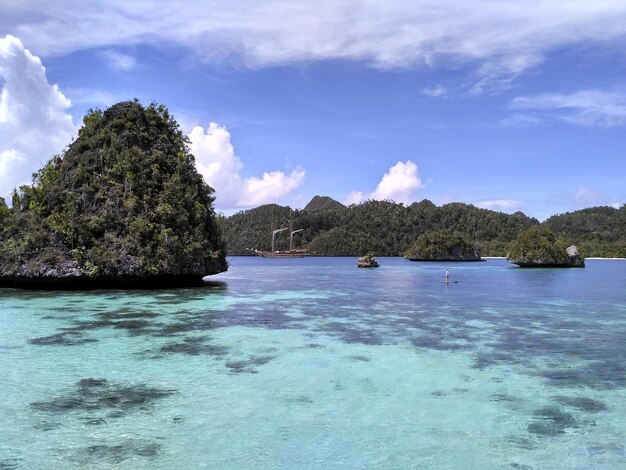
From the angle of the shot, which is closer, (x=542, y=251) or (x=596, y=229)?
(x=542, y=251)

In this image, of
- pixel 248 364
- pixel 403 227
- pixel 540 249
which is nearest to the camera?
pixel 248 364

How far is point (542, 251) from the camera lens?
92312mm

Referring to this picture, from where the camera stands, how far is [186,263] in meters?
32.9

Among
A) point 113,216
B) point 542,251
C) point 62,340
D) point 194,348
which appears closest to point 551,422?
point 194,348

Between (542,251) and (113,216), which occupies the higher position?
(113,216)

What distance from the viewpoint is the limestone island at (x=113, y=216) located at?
30.7 m

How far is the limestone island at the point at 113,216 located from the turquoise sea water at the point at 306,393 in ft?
34.5

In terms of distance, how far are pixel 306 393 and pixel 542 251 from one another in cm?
9267

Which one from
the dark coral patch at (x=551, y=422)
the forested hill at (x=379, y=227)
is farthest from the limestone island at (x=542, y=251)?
the dark coral patch at (x=551, y=422)

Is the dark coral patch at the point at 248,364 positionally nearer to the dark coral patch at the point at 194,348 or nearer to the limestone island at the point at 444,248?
the dark coral patch at the point at 194,348

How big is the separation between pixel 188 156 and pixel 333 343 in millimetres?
26075

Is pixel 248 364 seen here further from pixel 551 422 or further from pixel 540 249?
pixel 540 249

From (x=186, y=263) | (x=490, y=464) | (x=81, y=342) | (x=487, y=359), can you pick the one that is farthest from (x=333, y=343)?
(x=186, y=263)

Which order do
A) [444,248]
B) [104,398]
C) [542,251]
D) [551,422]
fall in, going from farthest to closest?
[444,248], [542,251], [104,398], [551,422]
